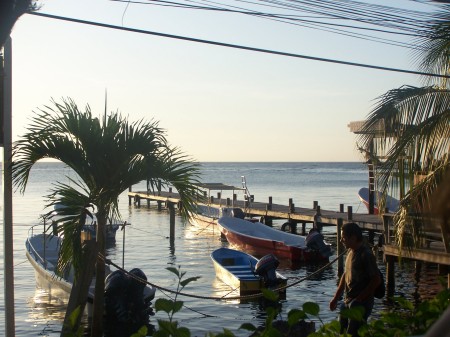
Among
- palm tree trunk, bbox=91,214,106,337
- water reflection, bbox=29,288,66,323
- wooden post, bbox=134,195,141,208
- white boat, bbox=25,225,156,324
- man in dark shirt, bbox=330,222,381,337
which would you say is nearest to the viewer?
man in dark shirt, bbox=330,222,381,337

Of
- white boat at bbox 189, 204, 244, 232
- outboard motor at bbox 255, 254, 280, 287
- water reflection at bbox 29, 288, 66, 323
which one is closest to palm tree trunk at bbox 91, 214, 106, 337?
water reflection at bbox 29, 288, 66, 323

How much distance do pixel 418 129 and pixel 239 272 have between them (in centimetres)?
1319

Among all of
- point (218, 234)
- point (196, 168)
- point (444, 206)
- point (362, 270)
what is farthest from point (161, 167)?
point (218, 234)

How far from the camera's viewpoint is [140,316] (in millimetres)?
18375

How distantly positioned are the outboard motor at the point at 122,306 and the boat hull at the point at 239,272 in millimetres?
3987

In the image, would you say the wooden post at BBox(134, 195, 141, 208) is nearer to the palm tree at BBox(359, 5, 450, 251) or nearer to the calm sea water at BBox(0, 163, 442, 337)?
the calm sea water at BBox(0, 163, 442, 337)

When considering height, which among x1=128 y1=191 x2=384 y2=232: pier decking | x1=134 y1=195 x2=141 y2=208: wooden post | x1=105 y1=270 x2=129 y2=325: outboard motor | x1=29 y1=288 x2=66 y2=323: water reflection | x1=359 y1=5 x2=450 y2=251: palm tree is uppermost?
x1=359 y1=5 x2=450 y2=251: palm tree

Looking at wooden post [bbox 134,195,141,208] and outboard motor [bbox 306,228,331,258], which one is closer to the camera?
outboard motor [bbox 306,228,331,258]

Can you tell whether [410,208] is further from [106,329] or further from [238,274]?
[238,274]

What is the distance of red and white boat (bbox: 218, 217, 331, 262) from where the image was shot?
29.9m

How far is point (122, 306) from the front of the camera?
18.3m

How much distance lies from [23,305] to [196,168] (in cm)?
1371

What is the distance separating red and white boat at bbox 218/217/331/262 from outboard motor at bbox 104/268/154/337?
1259 cm

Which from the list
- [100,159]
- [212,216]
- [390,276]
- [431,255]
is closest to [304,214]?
[212,216]
